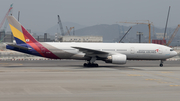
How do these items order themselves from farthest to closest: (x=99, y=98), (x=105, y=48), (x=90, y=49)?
(x=105, y=48) < (x=90, y=49) < (x=99, y=98)

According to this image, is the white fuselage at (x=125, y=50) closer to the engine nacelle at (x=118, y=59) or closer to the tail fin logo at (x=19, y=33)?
the engine nacelle at (x=118, y=59)

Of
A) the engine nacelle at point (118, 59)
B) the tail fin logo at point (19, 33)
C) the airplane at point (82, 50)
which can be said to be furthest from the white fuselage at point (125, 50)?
the tail fin logo at point (19, 33)

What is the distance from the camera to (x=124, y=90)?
50.1 feet

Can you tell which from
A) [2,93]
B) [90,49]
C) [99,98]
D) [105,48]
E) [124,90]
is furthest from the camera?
[105,48]

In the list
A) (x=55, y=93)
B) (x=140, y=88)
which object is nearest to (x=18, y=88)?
(x=55, y=93)

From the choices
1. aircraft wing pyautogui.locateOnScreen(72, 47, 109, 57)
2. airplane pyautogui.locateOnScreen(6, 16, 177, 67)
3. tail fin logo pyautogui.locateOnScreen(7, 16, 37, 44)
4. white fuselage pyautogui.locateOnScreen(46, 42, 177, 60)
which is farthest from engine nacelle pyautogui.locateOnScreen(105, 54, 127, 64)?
tail fin logo pyautogui.locateOnScreen(7, 16, 37, 44)

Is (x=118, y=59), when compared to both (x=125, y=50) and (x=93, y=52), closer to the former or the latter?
(x=125, y=50)

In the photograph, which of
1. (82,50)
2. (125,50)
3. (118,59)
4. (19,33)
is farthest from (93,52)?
(19,33)

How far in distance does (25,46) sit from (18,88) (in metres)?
18.7

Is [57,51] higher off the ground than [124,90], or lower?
higher

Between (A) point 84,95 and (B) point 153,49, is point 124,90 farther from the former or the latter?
(B) point 153,49

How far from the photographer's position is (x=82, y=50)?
33.0 meters

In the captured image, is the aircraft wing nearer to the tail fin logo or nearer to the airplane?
the airplane

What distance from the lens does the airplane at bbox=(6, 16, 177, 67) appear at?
3294 centimetres
